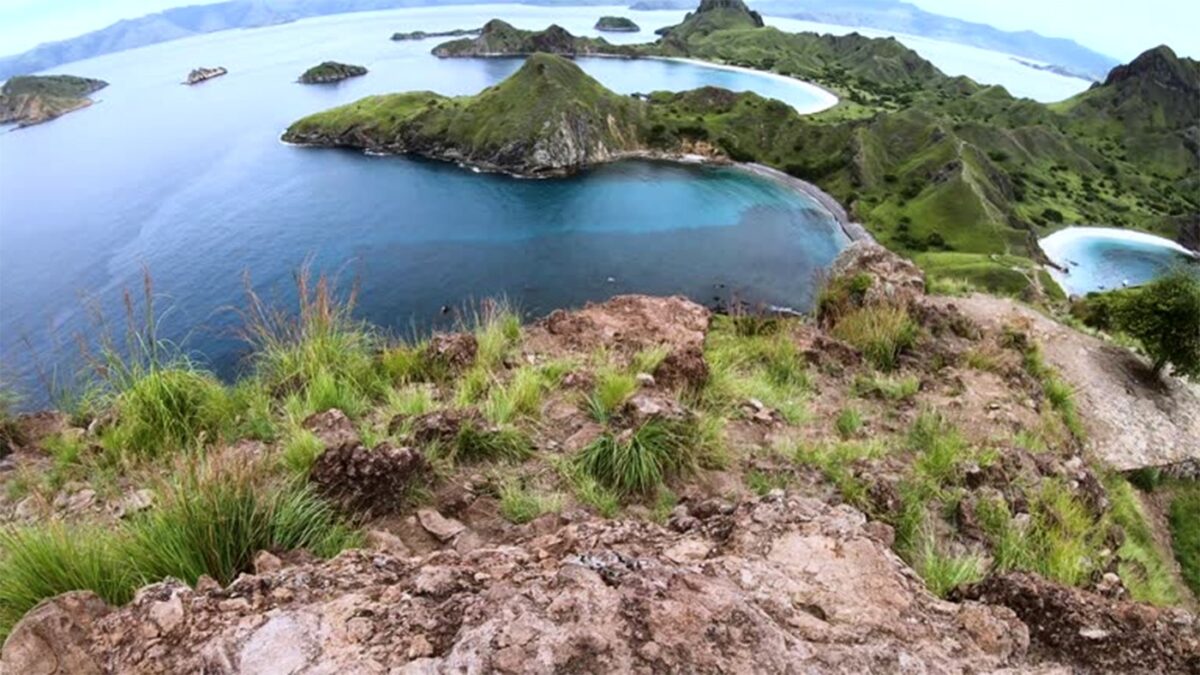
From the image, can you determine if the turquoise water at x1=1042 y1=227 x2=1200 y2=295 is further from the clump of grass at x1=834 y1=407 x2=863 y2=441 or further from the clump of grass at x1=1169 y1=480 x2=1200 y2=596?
the clump of grass at x1=834 y1=407 x2=863 y2=441

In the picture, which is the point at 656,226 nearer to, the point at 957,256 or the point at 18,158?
the point at 957,256

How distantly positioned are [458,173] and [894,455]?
98694 mm

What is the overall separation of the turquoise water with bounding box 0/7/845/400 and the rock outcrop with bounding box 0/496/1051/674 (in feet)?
134

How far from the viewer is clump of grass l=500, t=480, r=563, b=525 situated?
5.28m

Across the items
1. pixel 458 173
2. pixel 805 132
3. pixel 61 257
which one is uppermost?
pixel 805 132

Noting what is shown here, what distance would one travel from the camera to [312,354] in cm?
766

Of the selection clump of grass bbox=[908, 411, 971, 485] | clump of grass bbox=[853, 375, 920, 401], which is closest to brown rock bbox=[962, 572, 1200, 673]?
clump of grass bbox=[908, 411, 971, 485]

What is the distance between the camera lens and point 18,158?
12694 cm

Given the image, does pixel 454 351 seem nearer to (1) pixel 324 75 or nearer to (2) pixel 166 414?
(2) pixel 166 414

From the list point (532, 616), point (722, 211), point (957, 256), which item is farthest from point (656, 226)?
point (532, 616)

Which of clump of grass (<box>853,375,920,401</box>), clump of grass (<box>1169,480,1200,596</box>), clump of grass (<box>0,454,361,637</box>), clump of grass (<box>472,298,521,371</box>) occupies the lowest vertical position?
clump of grass (<box>1169,480,1200,596</box>)

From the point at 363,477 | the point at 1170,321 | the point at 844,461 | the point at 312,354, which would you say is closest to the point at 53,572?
the point at 363,477

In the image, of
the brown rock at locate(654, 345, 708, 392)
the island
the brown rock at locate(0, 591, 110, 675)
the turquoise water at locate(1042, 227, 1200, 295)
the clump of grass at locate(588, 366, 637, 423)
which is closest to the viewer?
the brown rock at locate(0, 591, 110, 675)

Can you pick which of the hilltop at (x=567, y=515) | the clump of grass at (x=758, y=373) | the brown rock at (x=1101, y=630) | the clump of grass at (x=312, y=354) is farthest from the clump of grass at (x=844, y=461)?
the clump of grass at (x=312, y=354)
